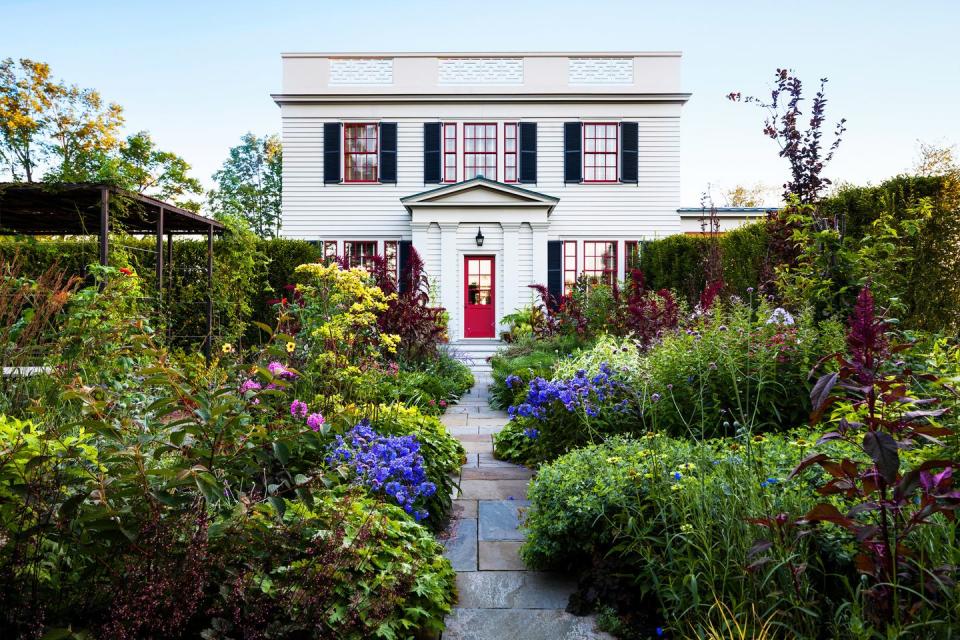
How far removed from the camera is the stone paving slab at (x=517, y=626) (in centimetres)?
222

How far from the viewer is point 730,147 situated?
55.1 feet

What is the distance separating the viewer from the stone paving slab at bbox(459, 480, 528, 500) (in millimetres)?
3783

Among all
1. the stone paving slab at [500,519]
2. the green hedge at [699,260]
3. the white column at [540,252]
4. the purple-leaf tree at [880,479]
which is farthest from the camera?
the white column at [540,252]

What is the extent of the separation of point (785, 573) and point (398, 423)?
2.52m

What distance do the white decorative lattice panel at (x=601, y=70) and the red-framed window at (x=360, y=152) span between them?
550 centimetres

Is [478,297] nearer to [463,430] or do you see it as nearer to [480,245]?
[480,245]

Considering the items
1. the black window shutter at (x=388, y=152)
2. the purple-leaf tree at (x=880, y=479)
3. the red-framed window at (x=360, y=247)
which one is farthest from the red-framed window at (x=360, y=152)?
the purple-leaf tree at (x=880, y=479)

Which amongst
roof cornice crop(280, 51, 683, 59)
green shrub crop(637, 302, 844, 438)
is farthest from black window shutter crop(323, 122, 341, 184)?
green shrub crop(637, 302, 844, 438)

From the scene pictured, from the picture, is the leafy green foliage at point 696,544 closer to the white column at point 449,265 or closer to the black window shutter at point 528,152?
the white column at point 449,265

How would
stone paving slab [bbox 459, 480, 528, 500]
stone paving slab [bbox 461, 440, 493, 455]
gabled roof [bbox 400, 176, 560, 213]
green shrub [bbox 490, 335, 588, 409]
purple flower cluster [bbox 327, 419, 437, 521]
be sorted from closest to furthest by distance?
purple flower cluster [bbox 327, 419, 437, 521], stone paving slab [bbox 459, 480, 528, 500], stone paving slab [bbox 461, 440, 493, 455], green shrub [bbox 490, 335, 588, 409], gabled roof [bbox 400, 176, 560, 213]

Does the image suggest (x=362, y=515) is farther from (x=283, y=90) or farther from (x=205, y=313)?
(x=283, y=90)

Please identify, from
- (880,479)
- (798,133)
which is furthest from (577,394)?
(798,133)

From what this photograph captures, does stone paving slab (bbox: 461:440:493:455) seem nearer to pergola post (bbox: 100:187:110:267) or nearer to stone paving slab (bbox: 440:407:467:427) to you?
stone paving slab (bbox: 440:407:467:427)

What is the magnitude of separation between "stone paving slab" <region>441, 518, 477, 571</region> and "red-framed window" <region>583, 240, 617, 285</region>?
12.4 metres
